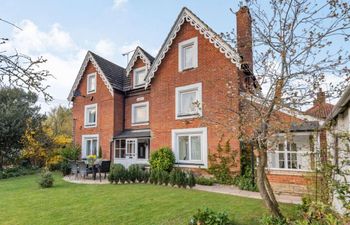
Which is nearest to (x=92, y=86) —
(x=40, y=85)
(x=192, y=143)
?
(x=192, y=143)

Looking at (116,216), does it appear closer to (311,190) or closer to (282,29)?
(311,190)

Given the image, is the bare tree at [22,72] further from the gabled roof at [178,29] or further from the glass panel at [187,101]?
the glass panel at [187,101]

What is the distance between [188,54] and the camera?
17203mm

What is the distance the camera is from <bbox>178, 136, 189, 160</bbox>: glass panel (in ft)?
54.0

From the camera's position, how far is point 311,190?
750 centimetres

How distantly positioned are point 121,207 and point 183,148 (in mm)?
8371

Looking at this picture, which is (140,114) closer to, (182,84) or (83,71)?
(182,84)

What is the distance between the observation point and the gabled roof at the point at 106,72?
21.6 meters

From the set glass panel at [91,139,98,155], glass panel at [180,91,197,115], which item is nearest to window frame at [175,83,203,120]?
glass panel at [180,91,197,115]

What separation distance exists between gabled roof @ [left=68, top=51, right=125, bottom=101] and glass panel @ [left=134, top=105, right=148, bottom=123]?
249 cm

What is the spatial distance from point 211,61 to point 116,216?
11.0 metres

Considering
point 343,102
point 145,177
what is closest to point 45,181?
point 145,177

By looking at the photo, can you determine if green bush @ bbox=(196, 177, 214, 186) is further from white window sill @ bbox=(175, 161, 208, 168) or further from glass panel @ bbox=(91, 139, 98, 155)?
glass panel @ bbox=(91, 139, 98, 155)

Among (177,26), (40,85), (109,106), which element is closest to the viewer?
(40,85)
